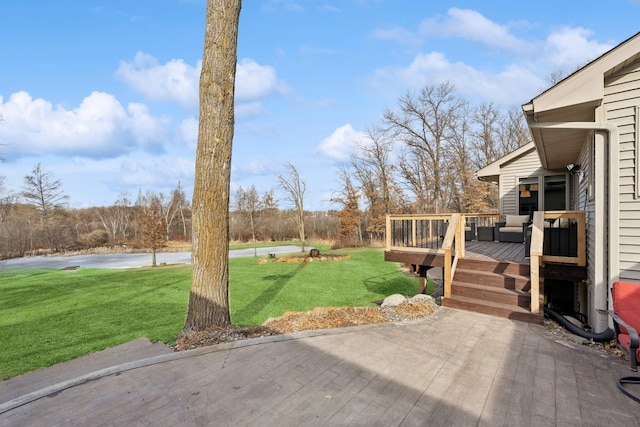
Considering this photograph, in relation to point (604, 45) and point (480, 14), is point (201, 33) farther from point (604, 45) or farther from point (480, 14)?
point (604, 45)

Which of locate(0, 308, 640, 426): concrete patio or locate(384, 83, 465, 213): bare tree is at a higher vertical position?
locate(384, 83, 465, 213): bare tree

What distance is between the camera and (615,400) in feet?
7.35

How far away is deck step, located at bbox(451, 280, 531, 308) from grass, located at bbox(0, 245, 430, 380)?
9.99ft

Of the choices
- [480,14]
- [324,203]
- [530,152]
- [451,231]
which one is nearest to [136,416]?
[451,231]

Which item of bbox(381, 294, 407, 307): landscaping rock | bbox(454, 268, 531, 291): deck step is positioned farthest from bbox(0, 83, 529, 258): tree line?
bbox(454, 268, 531, 291): deck step

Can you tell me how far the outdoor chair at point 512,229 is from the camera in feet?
26.7

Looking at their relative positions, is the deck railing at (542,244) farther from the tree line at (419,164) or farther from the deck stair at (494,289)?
the tree line at (419,164)

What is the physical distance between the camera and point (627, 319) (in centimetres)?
287

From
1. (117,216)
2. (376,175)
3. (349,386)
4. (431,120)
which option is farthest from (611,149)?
(117,216)

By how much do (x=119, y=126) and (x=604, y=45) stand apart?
32952 mm

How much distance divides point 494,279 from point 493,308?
0.65 meters

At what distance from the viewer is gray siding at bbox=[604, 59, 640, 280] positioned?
3.45 meters

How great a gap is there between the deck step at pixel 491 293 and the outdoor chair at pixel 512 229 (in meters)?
4.09

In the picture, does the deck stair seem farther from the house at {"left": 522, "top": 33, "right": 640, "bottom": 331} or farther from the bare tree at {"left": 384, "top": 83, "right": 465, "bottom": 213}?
the bare tree at {"left": 384, "top": 83, "right": 465, "bottom": 213}
